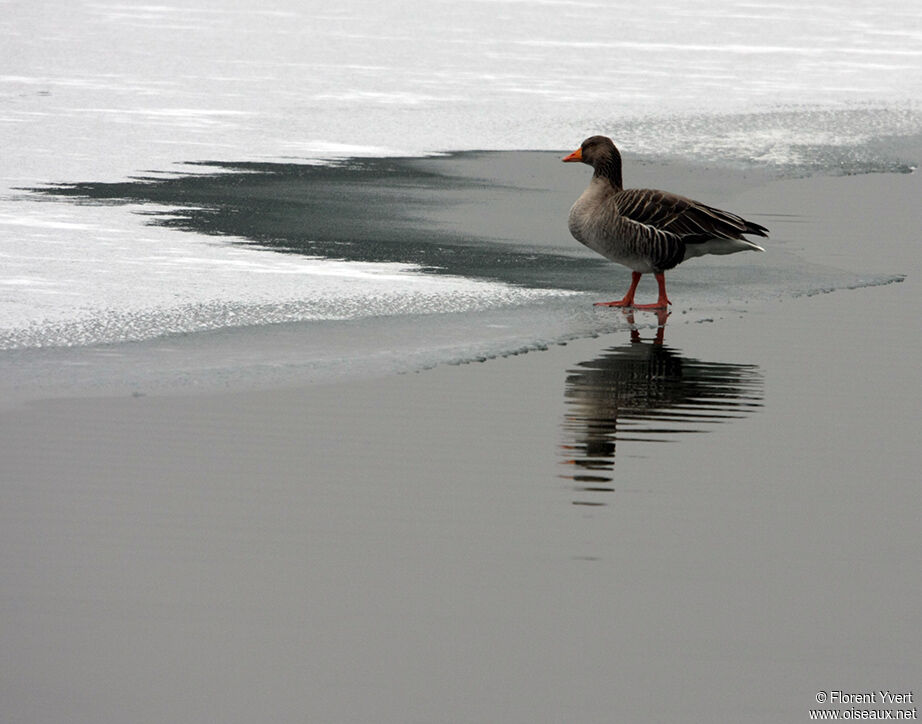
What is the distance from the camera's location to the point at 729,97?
21281 mm

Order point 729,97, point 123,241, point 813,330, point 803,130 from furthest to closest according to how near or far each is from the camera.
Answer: point 729,97 < point 803,130 < point 123,241 < point 813,330

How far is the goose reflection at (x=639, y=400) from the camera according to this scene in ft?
21.5

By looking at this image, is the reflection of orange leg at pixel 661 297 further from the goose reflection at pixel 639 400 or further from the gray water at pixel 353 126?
the goose reflection at pixel 639 400

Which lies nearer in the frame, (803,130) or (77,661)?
(77,661)

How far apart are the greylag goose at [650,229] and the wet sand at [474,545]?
63.1 inches

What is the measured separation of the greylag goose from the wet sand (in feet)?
5.26

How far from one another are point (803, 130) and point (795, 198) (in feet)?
13.8

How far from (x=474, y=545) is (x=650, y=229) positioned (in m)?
4.63

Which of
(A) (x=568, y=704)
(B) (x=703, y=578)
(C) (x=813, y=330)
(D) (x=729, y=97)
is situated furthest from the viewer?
(D) (x=729, y=97)

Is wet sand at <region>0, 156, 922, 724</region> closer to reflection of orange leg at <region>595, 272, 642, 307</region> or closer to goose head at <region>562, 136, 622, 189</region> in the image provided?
reflection of orange leg at <region>595, 272, 642, 307</region>

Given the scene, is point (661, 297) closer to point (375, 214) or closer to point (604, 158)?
point (604, 158)

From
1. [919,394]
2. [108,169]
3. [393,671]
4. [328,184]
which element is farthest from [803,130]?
[393,671]

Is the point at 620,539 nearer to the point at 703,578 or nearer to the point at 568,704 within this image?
the point at 703,578

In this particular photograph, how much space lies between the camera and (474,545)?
17.8ft
